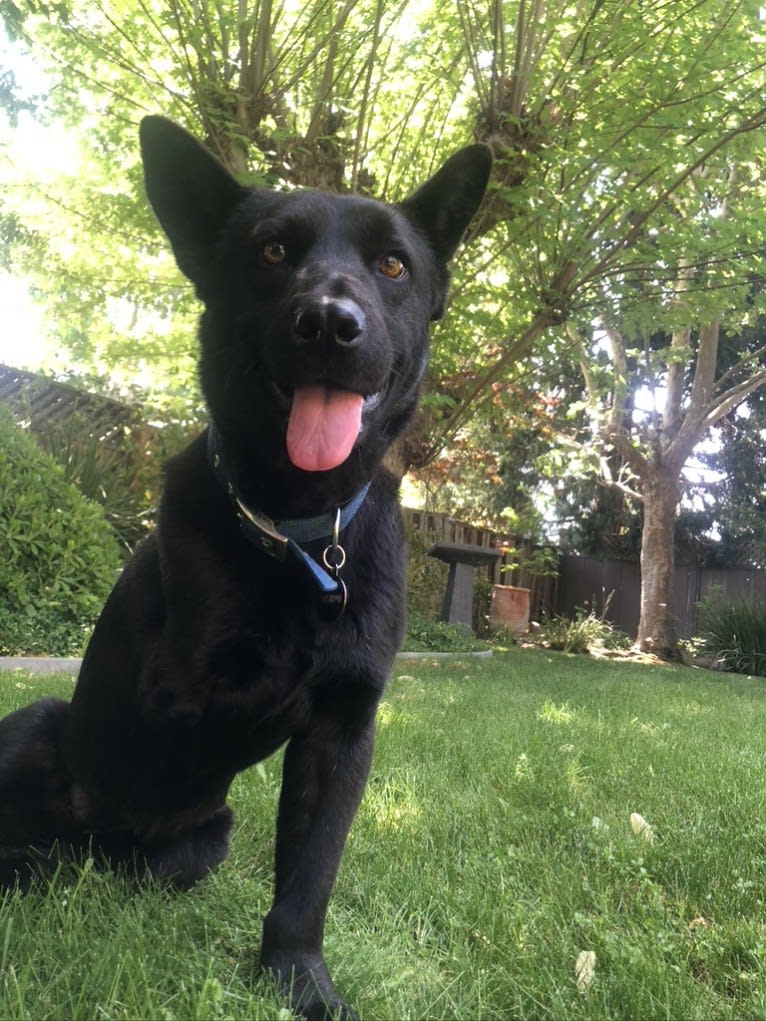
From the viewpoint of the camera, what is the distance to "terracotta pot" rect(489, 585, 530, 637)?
12.3m

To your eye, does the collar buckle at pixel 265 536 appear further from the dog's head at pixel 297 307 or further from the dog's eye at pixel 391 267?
the dog's eye at pixel 391 267

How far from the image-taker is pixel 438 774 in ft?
10.0

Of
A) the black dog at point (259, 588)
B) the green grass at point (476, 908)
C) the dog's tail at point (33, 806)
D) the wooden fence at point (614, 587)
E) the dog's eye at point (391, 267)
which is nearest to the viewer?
the green grass at point (476, 908)

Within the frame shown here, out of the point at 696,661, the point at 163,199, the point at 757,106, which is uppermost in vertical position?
the point at 757,106

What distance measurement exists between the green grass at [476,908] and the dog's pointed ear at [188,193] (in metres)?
1.39

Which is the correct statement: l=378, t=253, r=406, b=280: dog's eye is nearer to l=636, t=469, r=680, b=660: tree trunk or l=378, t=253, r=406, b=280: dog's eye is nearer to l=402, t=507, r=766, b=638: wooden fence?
l=636, t=469, r=680, b=660: tree trunk

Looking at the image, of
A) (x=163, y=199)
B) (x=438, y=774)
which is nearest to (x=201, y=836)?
(x=438, y=774)

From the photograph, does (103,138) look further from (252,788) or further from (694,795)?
(694,795)

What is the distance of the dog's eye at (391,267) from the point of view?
2.07 metres

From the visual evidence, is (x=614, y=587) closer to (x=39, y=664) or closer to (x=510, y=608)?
(x=510, y=608)

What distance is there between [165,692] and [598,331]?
1226 centimetres

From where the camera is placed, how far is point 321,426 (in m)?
1.79

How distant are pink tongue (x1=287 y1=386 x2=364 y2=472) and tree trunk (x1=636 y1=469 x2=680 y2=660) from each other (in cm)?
1103

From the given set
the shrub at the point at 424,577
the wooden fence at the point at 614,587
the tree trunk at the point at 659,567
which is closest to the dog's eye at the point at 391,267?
the shrub at the point at 424,577
